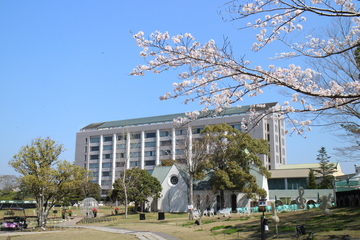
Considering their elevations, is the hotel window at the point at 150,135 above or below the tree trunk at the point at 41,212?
above

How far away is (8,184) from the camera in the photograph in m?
76.5

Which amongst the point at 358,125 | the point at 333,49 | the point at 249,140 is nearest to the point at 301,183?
the point at 249,140

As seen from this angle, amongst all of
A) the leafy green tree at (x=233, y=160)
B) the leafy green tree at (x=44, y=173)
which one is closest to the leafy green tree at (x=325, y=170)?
the leafy green tree at (x=233, y=160)

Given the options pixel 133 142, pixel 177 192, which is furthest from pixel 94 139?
pixel 177 192

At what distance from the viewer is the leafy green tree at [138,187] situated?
39.8 metres

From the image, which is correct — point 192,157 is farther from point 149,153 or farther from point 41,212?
point 149,153

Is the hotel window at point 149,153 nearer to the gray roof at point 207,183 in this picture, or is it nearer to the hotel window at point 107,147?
the hotel window at point 107,147

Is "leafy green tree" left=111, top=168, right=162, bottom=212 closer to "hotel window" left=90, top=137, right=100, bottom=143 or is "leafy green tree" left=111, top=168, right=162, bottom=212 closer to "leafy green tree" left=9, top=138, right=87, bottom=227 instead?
"leafy green tree" left=9, top=138, right=87, bottom=227

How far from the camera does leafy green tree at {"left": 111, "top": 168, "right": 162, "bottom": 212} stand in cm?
3981

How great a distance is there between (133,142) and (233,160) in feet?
123

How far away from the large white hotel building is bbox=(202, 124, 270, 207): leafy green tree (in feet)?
94.5

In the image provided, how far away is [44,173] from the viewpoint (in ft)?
78.6

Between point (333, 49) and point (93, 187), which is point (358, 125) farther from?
point (93, 187)

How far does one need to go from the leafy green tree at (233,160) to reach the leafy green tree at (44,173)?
14.7 meters
